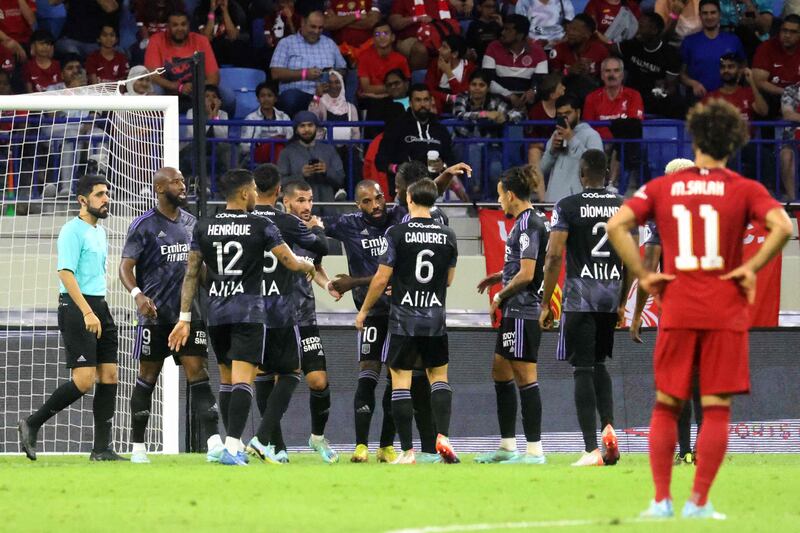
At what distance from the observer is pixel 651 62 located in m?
18.0

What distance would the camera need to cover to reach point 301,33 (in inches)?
700

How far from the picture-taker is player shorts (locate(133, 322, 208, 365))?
10.6 meters

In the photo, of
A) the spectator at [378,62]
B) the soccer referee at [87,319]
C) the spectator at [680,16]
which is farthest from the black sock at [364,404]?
the spectator at [680,16]

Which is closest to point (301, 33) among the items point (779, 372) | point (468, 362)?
point (468, 362)

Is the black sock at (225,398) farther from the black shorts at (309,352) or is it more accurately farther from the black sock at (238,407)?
the black shorts at (309,352)

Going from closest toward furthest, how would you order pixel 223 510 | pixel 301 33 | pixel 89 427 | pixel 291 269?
pixel 223 510 < pixel 291 269 < pixel 89 427 < pixel 301 33

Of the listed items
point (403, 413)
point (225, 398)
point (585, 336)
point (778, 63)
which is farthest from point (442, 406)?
point (778, 63)

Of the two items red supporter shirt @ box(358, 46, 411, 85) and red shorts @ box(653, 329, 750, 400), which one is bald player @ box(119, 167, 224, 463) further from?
red supporter shirt @ box(358, 46, 411, 85)

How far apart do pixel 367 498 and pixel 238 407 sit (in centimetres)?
231

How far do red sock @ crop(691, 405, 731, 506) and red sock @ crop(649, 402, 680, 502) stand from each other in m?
0.13

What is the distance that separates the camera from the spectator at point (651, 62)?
58.8 ft

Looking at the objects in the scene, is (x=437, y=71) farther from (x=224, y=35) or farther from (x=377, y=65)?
(x=224, y=35)

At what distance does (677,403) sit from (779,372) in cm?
782

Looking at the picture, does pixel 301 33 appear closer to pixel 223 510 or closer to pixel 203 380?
pixel 203 380
